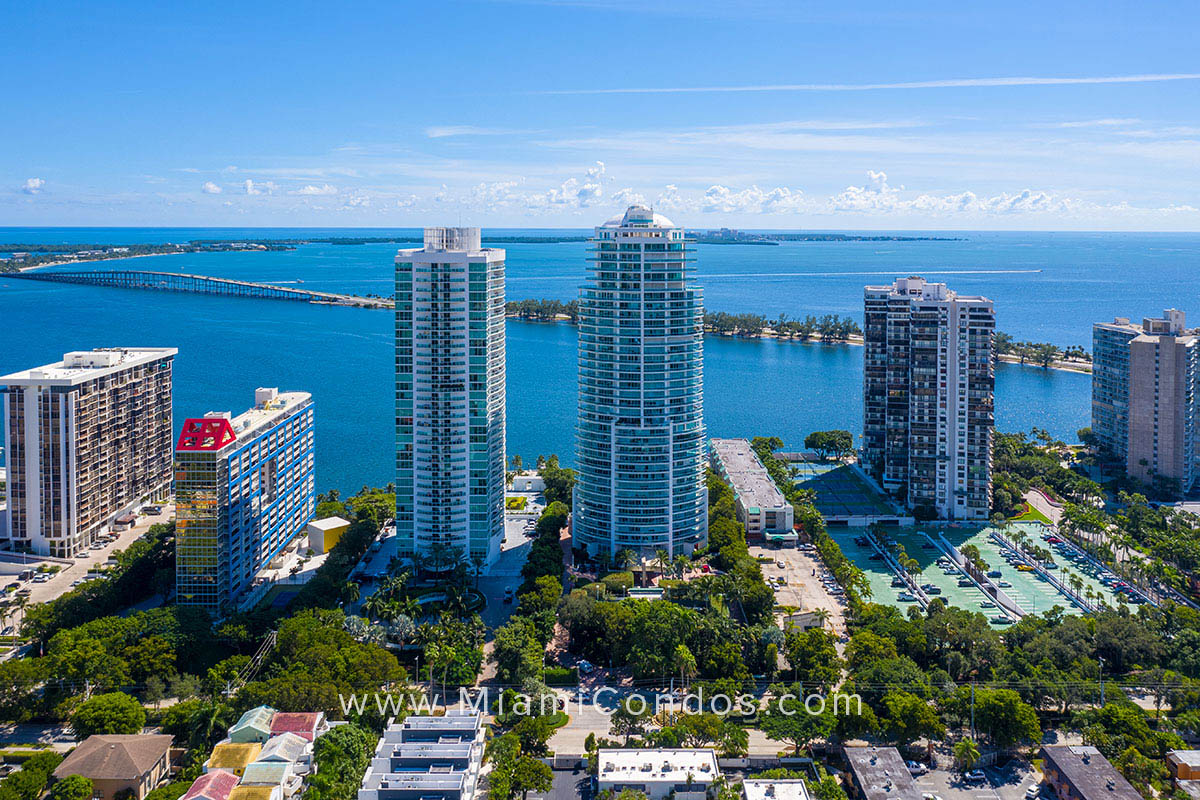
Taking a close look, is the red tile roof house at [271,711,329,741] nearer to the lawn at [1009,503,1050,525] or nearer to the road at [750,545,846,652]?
the road at [750,545,846,652]

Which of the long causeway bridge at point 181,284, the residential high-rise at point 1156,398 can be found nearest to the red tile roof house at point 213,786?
the residential high-rise at point 1156,398

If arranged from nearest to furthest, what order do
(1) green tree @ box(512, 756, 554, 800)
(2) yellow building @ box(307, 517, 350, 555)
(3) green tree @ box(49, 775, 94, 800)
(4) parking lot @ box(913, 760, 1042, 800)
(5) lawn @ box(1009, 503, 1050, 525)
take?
1. (3) green tree @ box(49, 775, 94, 800)
2. (1) green tree @ box(512, 756, 554, 800)
3. (4) parking lot @ box(913, 760, 1042, 800)
4. (2) yellow building @ box(307, 517, 350, 555)
5. (5) lawn @ box(1009, 503, 1050, 525)

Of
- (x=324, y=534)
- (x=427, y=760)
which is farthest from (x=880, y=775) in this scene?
(x=324, y=534)

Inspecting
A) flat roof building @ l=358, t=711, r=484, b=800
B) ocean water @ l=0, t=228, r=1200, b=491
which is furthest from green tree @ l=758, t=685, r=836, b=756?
ocean water @ l=0, t=228, r=1200, b=491

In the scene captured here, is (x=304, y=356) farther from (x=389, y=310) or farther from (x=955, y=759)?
(x=955, y=759)

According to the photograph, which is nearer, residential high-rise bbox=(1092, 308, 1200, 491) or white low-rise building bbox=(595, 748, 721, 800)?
white low-rise building bbox=(595, 748, 721, 800)
